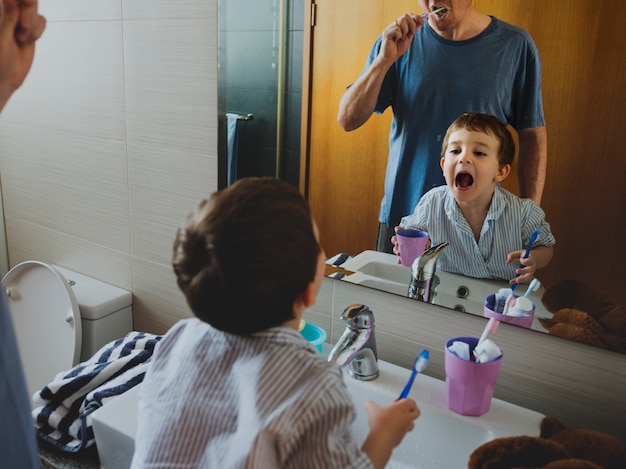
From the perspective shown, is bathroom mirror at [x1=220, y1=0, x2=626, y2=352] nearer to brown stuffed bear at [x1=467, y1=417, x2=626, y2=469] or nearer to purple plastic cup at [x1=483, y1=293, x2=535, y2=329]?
purple plastic cup at [x1=483, y1=293, x2=535, y2=329]

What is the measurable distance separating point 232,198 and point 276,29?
0.67 metres

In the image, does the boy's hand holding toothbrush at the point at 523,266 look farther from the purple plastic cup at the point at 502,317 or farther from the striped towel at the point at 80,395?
the striped towel at the point at 80,395

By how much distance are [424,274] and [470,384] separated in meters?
0.23

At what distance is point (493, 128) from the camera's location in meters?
1.07

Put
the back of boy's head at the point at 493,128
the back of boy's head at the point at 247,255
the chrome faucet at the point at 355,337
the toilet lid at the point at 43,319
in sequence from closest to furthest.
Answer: the back of boy's head at the point at 247,255 < the back of boy's head at the point at 493,128 < the chrome faucet at the point at 355,337 < the toilet lid at the point at 43,319

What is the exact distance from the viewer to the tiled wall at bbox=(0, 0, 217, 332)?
4.80ft

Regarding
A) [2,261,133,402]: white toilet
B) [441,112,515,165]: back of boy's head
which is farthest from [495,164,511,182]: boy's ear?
[2,261,133,402]: white toilet

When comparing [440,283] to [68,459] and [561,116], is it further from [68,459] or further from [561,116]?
[68,459]

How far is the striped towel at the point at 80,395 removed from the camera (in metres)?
1.26

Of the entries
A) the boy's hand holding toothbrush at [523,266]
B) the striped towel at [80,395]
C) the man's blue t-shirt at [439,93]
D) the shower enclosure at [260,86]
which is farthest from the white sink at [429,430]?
the shower enclosure at [260,86]

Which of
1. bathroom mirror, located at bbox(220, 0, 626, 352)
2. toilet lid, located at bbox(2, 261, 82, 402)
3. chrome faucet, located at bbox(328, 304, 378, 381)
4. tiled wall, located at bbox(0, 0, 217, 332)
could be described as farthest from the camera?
toilet lid, located at bbox(2, 261, 82, 402)

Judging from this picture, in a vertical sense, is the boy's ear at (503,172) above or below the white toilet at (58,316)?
above

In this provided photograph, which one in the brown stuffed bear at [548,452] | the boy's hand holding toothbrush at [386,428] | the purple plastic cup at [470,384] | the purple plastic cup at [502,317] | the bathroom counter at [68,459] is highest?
the purple plastic cup at [502,317]

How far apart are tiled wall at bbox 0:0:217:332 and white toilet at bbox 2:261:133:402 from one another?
0.06m
